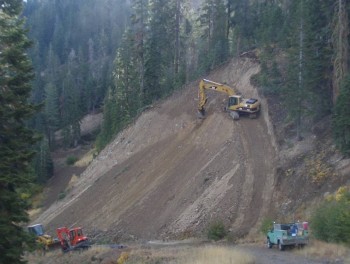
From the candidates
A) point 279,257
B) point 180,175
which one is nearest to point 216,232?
point 180,175

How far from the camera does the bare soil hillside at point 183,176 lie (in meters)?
40.9

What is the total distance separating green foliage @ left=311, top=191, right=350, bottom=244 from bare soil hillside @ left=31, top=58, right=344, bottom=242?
856 centimetres

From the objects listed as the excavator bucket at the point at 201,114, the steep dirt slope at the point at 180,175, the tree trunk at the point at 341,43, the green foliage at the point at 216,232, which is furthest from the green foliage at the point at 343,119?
the excavator bucket at the point at 201,114

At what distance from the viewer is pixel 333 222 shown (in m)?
27.8

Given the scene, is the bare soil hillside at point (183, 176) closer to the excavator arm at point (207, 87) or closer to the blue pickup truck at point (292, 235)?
the excavator arm at point (207, 87)

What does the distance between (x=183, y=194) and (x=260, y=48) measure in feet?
58.5

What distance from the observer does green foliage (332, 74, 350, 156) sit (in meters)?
37.0

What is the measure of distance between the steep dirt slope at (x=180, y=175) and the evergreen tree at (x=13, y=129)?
18428mm

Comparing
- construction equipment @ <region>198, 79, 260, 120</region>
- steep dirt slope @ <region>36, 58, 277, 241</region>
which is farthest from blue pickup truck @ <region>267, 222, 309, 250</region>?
construction equipment @ <region>198, 79, 260, 120</region>

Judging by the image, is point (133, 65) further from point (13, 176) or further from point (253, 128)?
point (13, 176)

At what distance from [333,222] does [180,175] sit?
19658mm

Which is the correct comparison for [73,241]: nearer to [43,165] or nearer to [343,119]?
[343,119]

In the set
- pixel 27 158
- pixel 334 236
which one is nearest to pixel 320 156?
pixel 334 236

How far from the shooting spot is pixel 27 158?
875 inches
